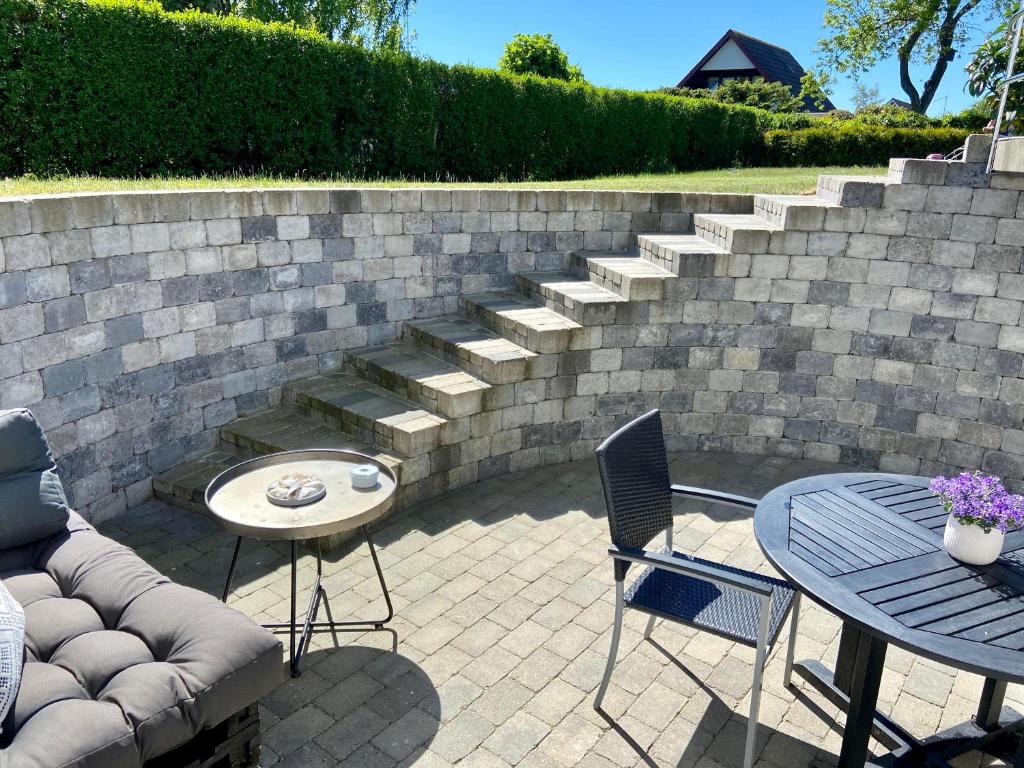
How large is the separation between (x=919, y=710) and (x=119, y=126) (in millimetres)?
7356

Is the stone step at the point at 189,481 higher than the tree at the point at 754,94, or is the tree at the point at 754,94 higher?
the tree at the point at 754,94

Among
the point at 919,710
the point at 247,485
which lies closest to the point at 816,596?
the point at 919,710

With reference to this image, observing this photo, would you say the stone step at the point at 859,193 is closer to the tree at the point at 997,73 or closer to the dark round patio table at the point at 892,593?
the tree at the point at 997,73

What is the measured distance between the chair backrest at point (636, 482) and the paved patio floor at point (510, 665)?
736 millimetres

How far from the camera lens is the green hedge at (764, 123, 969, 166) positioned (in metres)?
13.1

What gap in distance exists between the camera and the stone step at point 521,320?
554 cm

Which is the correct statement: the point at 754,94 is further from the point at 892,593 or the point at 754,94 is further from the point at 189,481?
A: the point at 892,593

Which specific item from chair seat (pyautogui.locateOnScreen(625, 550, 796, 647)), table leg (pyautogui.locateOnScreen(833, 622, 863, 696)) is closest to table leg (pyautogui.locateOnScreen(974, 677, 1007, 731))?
table leg (pyautogui.locateOnScreen(833, 622, 863, 696))

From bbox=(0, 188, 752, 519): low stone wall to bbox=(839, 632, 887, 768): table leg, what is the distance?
167 inches

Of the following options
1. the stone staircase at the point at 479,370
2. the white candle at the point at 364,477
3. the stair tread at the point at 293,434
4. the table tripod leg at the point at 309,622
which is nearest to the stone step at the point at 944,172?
the stone staircase at the point at 479,370

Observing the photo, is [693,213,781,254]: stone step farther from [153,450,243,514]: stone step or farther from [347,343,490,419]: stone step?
[153,450,243,514]: stone step

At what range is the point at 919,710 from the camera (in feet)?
10.6

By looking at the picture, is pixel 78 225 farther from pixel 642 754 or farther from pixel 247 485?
pixel 642 754

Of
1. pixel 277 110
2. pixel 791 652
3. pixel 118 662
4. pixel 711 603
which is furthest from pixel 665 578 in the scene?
pixel 277 110
